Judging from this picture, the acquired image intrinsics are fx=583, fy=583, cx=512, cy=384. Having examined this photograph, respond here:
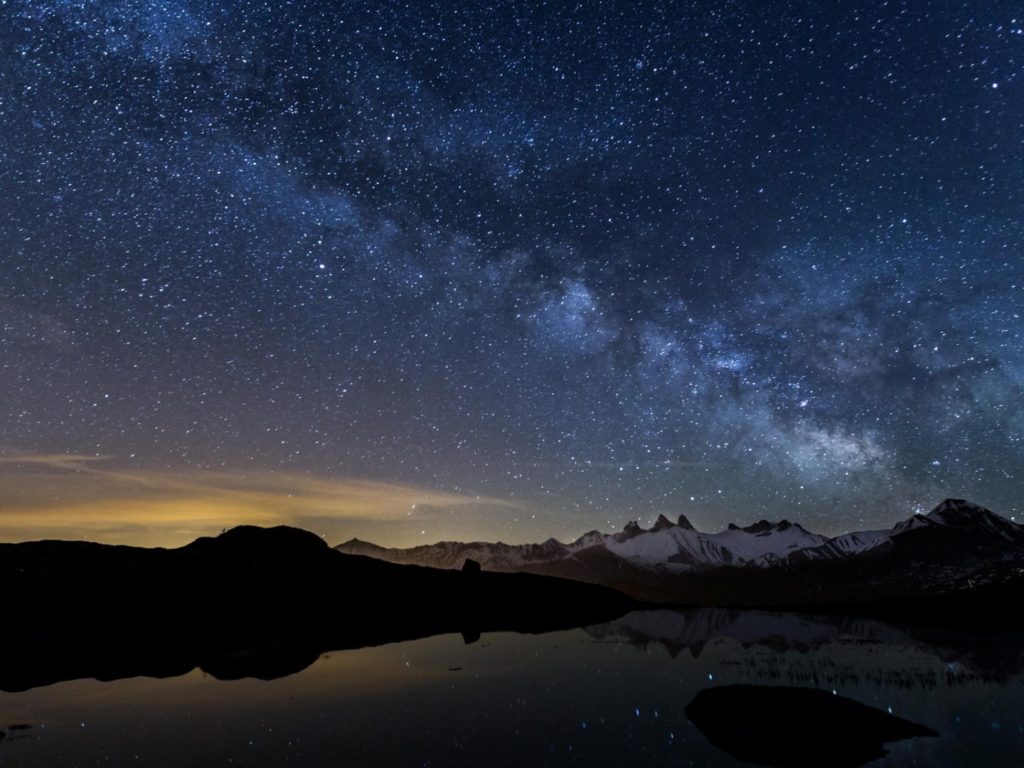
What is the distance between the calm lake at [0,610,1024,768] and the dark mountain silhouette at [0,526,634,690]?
6755mm

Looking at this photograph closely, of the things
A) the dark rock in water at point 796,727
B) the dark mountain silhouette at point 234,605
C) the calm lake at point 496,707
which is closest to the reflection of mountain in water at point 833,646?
the calm lake at point 496,707

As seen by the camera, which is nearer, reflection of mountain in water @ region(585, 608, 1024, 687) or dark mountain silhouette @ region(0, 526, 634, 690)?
reflection of mountain in water @ region(585, 608, 1024, 687)

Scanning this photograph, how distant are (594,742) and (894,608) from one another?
104 metres

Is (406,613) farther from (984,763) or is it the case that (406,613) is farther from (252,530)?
(984,763)

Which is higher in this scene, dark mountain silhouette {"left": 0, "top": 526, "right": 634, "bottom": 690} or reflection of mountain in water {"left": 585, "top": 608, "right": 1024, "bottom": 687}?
dark mountain silhouette {"left": 0, "top": 526, "right": 634, "bottom": 690}

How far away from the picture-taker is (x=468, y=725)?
2614 cm

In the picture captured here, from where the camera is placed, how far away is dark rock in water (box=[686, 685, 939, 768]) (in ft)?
69.7

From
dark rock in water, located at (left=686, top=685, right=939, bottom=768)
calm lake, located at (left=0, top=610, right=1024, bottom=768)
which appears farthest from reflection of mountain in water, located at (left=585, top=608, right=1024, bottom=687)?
dark rock in water, located at (left=686, top=685, right=939, bottom=768)

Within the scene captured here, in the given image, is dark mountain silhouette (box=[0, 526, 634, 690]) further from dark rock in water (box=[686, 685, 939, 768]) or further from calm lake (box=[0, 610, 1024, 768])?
dark rock in water (box=[686, 685, 939, 768])

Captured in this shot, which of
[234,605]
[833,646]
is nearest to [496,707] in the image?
[833,646]

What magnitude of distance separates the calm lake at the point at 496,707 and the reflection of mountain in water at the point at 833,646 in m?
0.40

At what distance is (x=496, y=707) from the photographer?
1168 inches

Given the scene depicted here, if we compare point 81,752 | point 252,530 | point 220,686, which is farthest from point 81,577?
point 81,752

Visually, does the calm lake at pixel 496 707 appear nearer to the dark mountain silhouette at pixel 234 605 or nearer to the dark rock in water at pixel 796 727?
the dark rock in water at pixel 796 727
